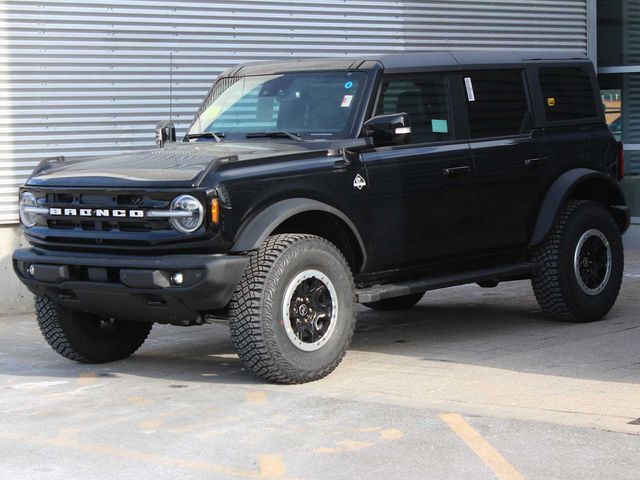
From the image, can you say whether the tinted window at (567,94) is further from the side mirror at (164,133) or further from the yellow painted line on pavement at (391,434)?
the yellow painted line on pavement at (391,434)

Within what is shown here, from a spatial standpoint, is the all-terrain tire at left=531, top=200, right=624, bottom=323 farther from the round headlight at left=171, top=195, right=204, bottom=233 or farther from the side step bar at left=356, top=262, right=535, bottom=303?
the round headlight at left=171, top=195, right=204, bottom=233

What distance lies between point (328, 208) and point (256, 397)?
1293mm

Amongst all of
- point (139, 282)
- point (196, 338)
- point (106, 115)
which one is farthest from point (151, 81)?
point (139, 282)

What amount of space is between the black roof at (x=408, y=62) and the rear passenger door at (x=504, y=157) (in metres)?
0.09

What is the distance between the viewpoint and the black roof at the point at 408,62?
339 inches

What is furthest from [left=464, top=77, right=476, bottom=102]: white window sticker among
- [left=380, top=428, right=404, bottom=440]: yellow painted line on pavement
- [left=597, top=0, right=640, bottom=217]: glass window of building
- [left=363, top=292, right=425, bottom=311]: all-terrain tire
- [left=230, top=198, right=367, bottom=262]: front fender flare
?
[left=597, top=0, right=640, bottom=217]: glass window of building

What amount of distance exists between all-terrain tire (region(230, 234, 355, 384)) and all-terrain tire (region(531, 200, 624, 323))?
228 cm

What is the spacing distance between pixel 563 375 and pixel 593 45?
9.32 metres

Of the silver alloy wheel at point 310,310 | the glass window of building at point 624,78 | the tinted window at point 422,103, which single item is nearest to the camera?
the silver alloy wheel at point 310,310

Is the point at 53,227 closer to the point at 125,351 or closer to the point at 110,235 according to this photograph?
the point at 110,235

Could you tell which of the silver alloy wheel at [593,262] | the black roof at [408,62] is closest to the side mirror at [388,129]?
the black roof at [408,62]

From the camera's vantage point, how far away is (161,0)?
492 inches

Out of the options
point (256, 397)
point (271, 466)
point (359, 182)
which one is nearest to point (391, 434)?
point (271, 466)

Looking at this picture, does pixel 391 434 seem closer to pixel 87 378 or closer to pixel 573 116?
pixel 87 378
